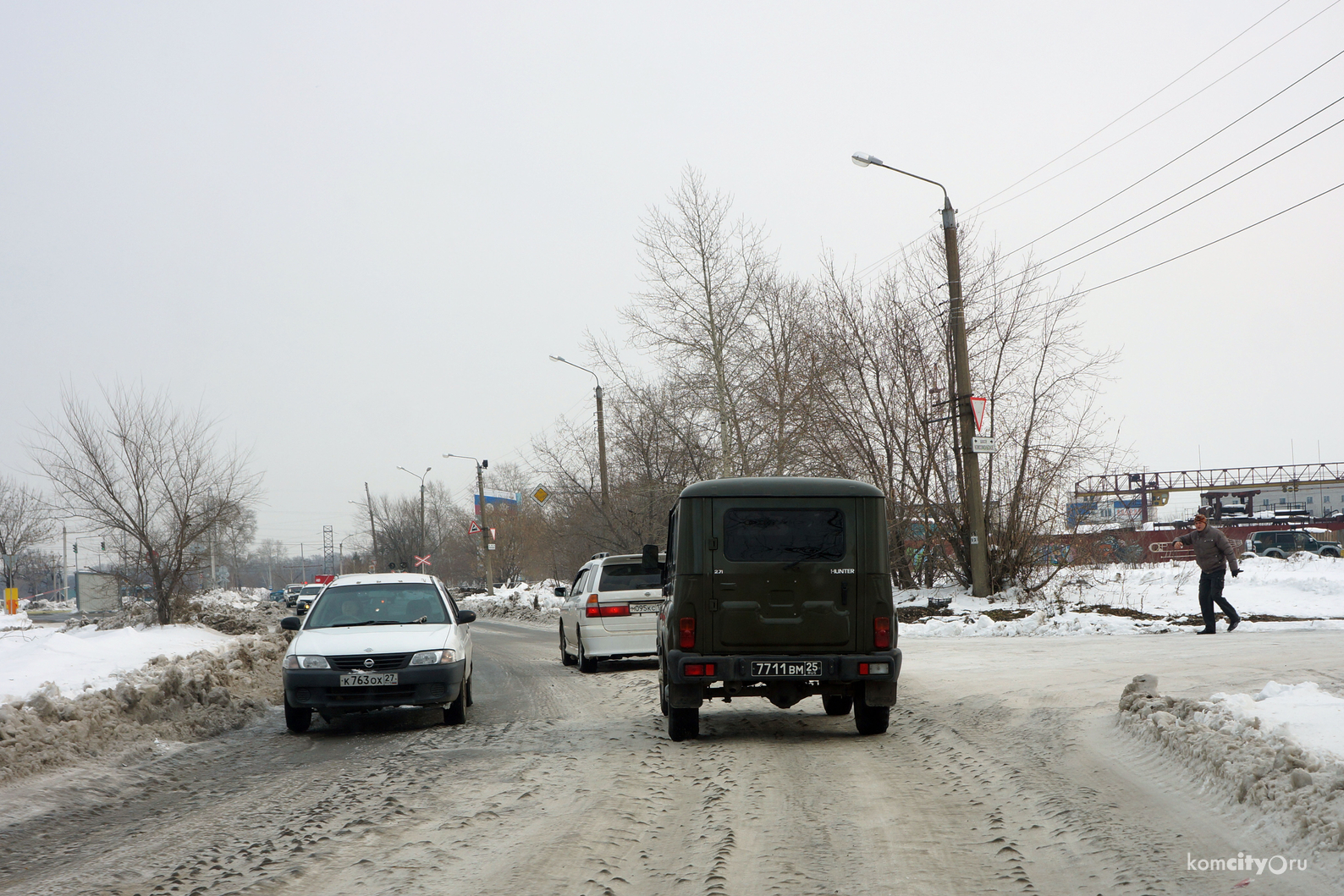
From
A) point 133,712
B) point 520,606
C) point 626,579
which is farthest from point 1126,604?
point 520,606

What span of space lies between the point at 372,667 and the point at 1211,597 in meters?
12.4

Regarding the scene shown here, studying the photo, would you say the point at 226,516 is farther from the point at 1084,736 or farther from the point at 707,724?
the point at 1084,736

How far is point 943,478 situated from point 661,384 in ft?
34.9

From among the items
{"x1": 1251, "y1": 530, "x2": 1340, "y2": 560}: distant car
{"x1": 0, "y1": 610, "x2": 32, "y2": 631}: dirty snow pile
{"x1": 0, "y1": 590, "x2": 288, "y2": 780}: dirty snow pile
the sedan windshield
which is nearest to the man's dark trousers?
the sedan windshield

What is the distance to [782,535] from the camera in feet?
28.3

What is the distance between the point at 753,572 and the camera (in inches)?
336

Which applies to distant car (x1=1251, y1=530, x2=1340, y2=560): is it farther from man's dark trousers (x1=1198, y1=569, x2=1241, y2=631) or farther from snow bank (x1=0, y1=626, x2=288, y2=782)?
snow bank (x1=0, y1=626, x2=288, y2=782)

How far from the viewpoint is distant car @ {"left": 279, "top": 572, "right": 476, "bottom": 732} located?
10.1 metres

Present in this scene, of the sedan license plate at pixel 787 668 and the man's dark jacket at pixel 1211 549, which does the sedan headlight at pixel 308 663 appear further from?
the man's dark jacket at pixel 1211 549

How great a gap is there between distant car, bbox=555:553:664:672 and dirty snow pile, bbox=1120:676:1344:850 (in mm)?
8012

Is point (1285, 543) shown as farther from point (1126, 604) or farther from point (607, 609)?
point (607, 609)

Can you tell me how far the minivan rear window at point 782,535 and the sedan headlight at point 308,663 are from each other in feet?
14.3

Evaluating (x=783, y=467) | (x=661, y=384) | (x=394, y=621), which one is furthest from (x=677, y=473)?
(x=394, y=621)

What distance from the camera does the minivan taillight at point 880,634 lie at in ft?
28.1
